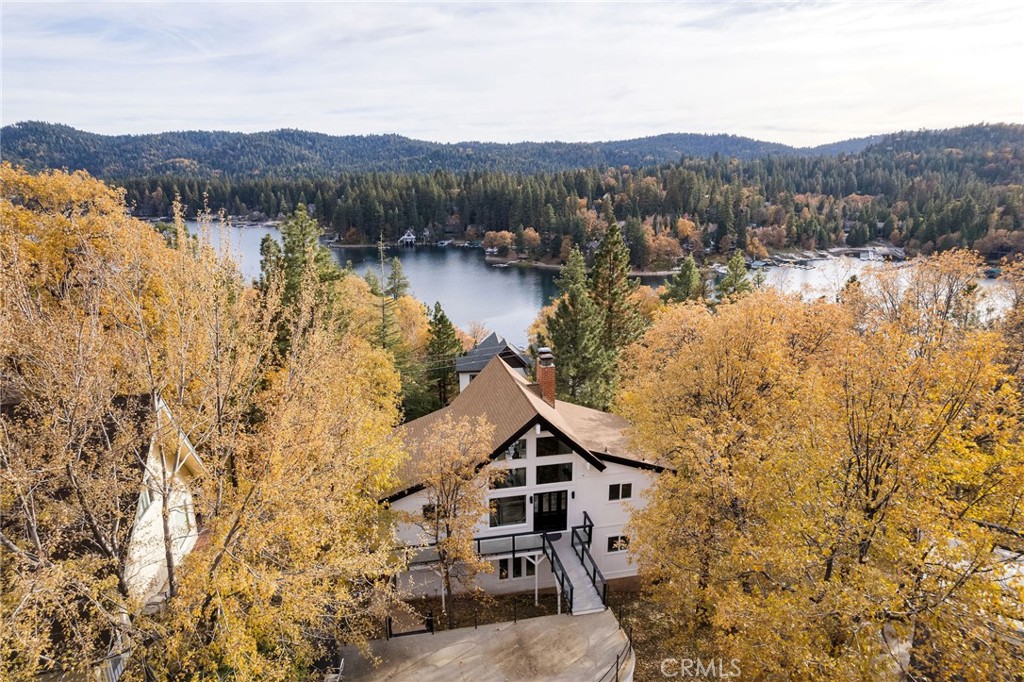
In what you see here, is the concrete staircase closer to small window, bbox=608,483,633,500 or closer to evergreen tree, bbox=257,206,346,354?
small window, bbox=608,483,633,500

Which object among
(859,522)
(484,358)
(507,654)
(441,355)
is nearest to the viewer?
(859,522)

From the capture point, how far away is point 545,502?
2369 cm

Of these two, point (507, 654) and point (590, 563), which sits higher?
point (590, 563)

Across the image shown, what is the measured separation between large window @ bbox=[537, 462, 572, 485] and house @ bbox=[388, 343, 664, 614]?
1.7 inches

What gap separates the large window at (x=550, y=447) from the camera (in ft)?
75.7

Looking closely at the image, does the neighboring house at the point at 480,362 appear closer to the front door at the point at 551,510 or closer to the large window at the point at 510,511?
the front door at the point at 551,510

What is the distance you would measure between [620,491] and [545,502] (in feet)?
11.1

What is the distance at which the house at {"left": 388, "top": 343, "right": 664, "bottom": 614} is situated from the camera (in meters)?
22.3

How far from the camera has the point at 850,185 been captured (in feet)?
650

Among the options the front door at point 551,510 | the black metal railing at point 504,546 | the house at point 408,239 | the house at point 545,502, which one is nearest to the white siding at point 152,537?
the house at point 545,502

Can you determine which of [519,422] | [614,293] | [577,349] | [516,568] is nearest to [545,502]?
[516,568]

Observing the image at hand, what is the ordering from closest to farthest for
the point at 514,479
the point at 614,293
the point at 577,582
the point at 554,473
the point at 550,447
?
the point at 577,582 < the point at 550,447 < the point at 514,479 < the point at 554,473 < the point at 614,293

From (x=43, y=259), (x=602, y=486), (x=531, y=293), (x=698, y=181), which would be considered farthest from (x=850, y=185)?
(x=43, y=259)

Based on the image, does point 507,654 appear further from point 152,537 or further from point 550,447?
point 152,537
